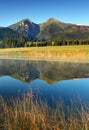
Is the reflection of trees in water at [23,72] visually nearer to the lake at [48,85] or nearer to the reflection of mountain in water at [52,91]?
the lake at [48,85]

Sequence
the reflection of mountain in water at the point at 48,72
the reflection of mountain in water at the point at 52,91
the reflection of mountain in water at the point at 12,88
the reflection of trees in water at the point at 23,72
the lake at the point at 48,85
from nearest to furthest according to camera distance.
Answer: the reflection of mountain in water at the point at 52,91, the lake at the point at 48,85, the reflection of mountain in water at the point at 12,88, the reflection of mountain in water at the point at 48,72, the reflection of trees in water at the point at 23,72

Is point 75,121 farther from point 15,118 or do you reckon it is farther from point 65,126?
point 15,118

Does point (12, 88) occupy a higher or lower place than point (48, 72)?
higher

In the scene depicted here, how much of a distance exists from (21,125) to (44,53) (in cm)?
9769

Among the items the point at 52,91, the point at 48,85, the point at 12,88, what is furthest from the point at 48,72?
the point at 52,91

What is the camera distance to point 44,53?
11156 centimetres

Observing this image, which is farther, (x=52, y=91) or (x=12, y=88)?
(x=12, y=88)

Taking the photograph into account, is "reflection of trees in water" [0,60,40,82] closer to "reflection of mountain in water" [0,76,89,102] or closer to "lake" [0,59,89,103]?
"lake" [0,59,89,103]

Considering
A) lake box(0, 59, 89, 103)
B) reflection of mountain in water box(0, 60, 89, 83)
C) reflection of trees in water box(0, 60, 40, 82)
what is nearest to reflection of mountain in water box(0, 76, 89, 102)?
lake box(0, 59, 89, 103)

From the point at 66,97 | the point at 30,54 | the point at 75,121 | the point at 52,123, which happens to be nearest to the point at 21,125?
the point at 52,123

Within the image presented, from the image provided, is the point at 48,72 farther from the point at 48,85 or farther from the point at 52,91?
the point at 52,91

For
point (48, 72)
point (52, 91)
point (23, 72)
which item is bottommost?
point (23, 72)

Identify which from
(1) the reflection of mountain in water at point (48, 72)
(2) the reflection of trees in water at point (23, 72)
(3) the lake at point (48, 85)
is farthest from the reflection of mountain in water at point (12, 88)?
(2) the reflection of trees in water at point (23, 72)

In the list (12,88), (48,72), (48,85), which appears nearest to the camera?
(12,88)
